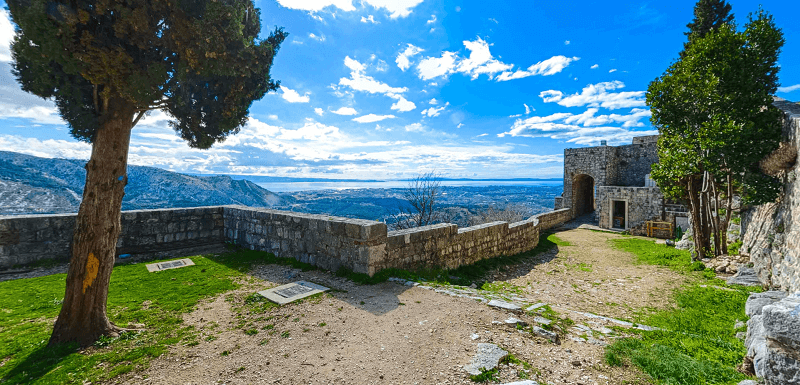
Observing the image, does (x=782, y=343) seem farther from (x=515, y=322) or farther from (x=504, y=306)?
(x=504, y=306)

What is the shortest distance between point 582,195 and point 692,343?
24.5 meters

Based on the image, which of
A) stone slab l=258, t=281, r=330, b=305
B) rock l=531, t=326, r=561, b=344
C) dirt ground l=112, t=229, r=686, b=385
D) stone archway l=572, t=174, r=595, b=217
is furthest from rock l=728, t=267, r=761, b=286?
stone archway l=572, t=174, r=595, b=217

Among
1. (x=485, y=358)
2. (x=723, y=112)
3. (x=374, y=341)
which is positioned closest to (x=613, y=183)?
(x=723, y=112)

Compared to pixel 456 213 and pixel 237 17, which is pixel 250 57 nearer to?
pixel 237 17

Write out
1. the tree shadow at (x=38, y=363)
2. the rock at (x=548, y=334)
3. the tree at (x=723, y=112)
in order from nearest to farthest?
the tree shadow at (x=38, y=363) → the rock at (x=548, y=334) → the tree at (x=723, y=112)

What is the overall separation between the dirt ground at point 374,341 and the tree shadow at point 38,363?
0.86 meters

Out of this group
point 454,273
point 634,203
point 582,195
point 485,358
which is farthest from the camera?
point 582,195

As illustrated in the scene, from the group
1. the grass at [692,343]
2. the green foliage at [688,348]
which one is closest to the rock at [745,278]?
the grass at [692,343]

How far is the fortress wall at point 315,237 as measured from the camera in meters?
6.35

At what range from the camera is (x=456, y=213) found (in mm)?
34312

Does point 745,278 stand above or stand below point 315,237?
below

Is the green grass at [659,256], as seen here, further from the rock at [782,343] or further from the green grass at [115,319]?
the green grass at [115,319]

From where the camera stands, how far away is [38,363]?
316 centimetres

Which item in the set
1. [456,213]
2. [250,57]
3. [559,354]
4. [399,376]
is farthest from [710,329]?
[456,213]
